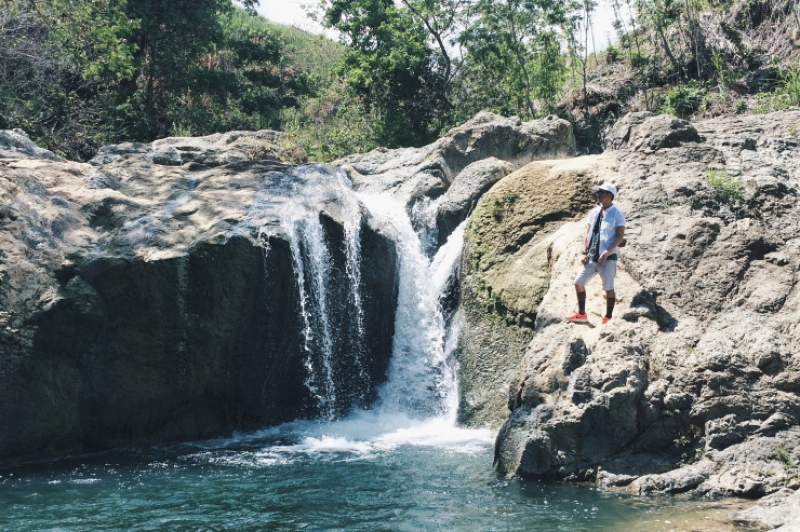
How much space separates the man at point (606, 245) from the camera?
841 cm

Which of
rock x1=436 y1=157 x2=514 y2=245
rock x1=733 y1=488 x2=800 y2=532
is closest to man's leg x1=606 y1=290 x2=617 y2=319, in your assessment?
rock x1=733 y1=488 x2=800 y2=532

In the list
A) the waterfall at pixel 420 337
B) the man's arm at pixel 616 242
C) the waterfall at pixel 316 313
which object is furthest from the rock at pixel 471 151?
the man's arm at pixel 616 242

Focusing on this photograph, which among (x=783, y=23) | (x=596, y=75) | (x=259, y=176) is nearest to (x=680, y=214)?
(x=259, y=176)

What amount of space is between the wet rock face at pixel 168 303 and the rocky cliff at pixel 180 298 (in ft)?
0.06

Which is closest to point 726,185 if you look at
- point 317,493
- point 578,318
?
point 578,318

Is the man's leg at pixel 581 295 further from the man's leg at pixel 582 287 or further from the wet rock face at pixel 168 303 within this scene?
the wet rock face at pixel 168 303

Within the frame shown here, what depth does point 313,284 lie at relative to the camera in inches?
442

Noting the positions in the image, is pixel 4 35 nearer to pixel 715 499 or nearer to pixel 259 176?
pixel 259 176

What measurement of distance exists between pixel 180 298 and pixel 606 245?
5.38m

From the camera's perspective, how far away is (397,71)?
22.1m

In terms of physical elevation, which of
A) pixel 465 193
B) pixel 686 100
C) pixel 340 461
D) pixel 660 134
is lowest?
pixel 340 461

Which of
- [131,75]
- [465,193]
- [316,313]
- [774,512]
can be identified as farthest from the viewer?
[131,75]

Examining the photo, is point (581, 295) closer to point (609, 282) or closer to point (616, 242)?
point (609, 282)

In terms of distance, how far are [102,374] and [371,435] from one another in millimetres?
3462
